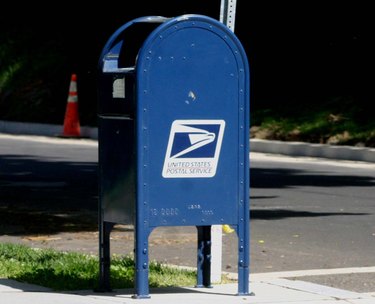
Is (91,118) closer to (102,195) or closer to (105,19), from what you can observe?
(105,19)

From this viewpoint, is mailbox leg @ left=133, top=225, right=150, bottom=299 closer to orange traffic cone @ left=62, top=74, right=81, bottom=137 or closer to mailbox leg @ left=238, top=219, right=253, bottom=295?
mailbox leg @ left=238, top=219, right=253, bottom=295

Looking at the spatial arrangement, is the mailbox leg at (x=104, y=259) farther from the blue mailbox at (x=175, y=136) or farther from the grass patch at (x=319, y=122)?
the grass patch at (x=319, y=122)

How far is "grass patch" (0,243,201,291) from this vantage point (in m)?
8.61

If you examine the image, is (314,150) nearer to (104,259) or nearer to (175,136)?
(104,259)

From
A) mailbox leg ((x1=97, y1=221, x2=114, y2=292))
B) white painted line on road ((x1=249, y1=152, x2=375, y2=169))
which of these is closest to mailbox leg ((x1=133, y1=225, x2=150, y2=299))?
mailbox leg ((x1=97, y1=221, x2=114, y2=292))

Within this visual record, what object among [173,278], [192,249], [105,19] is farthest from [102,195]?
[105,19]

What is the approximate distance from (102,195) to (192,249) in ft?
9.40

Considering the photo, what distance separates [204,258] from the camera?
845 centimetres

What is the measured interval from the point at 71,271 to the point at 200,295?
1.32 metres

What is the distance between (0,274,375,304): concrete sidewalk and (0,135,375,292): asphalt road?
48 cm

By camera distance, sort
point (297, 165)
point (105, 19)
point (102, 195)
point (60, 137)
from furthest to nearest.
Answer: point (105, 19)
point (60, 137)
point (297, 165)
point (102, 195)

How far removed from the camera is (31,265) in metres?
9.41

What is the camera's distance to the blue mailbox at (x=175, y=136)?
7.83 meters

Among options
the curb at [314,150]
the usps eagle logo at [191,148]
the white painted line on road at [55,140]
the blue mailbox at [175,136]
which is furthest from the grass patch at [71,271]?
the white painted line on road at [55,140]
